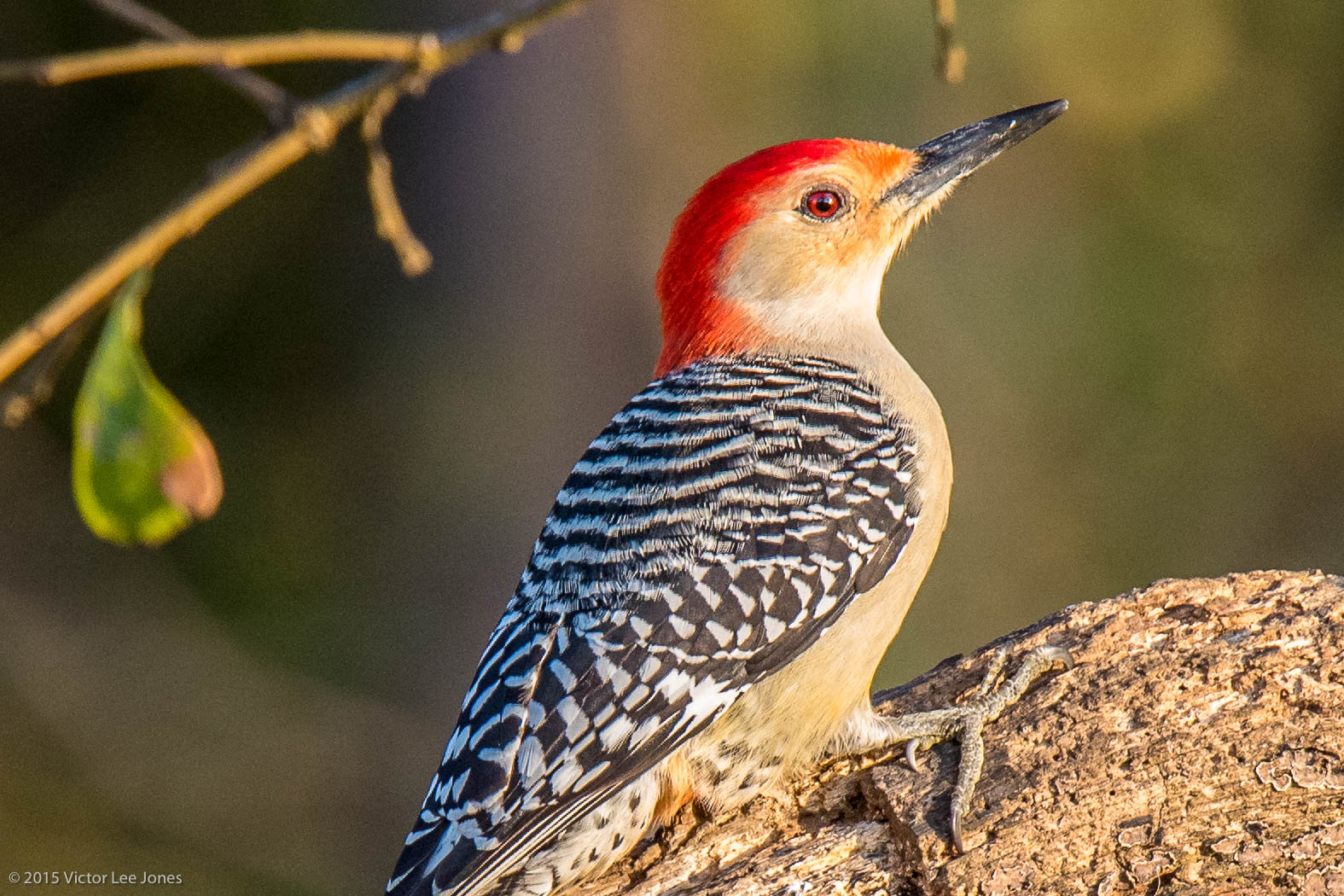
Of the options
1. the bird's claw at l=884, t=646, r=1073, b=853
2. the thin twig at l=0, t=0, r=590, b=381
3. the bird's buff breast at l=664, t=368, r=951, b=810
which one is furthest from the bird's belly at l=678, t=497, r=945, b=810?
the thin twig at l=0, t=0, r=590, b=381

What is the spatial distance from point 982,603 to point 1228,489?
190cm

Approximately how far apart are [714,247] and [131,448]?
2.79 meters

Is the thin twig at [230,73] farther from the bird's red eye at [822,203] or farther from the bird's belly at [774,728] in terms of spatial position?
the bird's red eye at [822,203]

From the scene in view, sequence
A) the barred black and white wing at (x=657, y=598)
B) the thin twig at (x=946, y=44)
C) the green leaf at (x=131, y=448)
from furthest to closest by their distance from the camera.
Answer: the barred black and white wing at (x=657, y=598), the thin twig at (x=946, y=44), the green leaf at (x=131, y=448)

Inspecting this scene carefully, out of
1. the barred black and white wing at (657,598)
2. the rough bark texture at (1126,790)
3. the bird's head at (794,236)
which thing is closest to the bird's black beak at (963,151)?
the bird's head at (794,236)

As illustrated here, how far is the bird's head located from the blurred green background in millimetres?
2314

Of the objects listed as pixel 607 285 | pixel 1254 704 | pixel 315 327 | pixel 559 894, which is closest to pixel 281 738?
pixel 315 327

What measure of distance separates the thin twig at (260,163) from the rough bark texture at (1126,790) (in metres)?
2.22

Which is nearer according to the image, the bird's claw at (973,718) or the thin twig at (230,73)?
the thin twig at (230,73)

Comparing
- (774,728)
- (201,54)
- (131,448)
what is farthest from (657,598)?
(201,54)

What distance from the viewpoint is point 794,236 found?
16.9ft

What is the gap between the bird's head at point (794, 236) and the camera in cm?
508

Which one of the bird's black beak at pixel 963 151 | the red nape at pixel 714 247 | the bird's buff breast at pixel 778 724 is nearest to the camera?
the bird's buff breast at pixel 778 724

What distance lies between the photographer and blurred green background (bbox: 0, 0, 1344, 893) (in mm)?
7820
